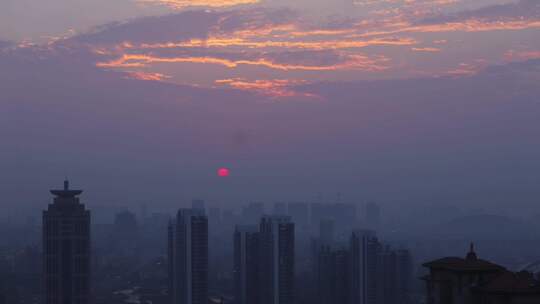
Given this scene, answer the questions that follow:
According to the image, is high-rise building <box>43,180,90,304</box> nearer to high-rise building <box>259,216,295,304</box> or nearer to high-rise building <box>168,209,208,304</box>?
high-rise building <box>168,209,208,304</box>

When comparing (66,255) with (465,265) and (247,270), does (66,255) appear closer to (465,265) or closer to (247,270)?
(247,270)

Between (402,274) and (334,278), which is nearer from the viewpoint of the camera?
(402,274)

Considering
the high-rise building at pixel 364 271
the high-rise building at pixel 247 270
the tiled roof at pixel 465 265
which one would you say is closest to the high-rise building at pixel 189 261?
the high-rise building at pixel 247 270

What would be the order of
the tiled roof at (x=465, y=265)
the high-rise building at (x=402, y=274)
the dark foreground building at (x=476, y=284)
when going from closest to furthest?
1. the dark foreground building at (x=476, y=284)
2. the tiled roof at (x=465, y=265)
3. the high-rise building at (x=402, y=274)

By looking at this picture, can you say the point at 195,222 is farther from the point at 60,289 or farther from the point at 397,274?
the point at 397,274

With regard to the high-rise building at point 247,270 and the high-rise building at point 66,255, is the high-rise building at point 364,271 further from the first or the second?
the high-rise building at point 66,255

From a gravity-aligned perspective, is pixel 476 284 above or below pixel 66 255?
above

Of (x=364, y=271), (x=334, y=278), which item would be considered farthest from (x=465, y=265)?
(x=334, y=278)
